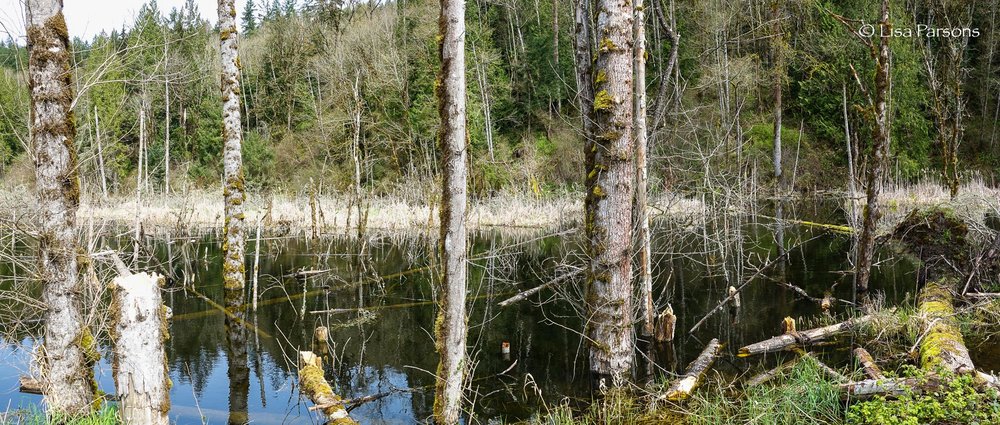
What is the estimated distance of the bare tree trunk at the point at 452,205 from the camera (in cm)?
436

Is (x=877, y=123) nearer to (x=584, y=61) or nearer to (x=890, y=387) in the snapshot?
(x=584, y=61)

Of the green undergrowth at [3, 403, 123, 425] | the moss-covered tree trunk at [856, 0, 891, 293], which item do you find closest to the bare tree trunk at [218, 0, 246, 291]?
the green undergrowth at [3, 403, 123, 425]

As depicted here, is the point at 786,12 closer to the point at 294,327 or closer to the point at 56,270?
the point at 294,327

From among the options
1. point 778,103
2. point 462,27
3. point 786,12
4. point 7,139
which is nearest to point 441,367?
point 462,27

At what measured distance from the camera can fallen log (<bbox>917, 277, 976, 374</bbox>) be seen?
4.66m

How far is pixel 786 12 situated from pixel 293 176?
23215 mm

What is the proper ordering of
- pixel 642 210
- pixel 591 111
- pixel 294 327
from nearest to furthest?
1. pixel 591 111
2. pixel 642 210
3. pixel 294 327

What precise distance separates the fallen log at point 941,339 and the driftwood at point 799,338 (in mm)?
691

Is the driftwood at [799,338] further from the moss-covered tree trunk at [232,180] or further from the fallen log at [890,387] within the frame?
the moss-covered tree trunk at [232,180]

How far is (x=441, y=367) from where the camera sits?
4.53m

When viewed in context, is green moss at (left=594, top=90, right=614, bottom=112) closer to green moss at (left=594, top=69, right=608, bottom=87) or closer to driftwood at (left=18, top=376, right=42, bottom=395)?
green moss at (left=594, top=69, right=608, bottom=87)

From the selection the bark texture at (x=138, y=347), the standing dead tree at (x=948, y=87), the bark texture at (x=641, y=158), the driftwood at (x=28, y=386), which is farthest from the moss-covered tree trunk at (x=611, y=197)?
the standing dead tree at (x=948, y=87)

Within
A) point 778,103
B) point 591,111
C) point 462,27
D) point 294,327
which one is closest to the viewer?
point 462,27

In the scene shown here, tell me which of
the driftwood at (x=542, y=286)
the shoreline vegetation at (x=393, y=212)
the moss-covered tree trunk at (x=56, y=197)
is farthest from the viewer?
the shoreline vegetation at (x=393, y=212)
